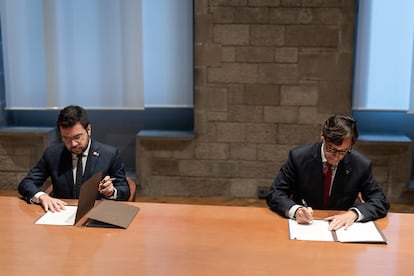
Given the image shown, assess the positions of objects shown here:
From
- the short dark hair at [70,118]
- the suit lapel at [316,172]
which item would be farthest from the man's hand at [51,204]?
the suit lapel at [316,172]

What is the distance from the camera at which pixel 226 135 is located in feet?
15.3

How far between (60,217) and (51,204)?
6.1 inches

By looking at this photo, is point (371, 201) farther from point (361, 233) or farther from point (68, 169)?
point (68, 169)

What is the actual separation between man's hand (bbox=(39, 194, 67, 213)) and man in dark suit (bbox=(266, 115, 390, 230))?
1.05 meters

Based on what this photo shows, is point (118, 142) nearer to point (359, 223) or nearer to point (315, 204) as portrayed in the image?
point (315, 204)

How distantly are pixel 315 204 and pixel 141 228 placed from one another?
0.97 metres

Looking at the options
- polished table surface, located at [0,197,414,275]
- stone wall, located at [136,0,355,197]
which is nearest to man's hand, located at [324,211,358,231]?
polished table surface, located at [0,197,414,275]

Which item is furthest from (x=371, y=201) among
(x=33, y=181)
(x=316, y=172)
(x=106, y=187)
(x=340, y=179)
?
(x=33, y=181)

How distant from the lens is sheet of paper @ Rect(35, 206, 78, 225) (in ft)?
8.14

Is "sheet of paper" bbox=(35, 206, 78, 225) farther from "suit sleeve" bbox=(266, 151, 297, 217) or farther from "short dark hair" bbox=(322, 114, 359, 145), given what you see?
"short dark hair" bbox=(322, 114, 359, 145)

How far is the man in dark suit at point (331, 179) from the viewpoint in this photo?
2.54m

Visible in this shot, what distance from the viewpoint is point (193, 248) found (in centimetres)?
220

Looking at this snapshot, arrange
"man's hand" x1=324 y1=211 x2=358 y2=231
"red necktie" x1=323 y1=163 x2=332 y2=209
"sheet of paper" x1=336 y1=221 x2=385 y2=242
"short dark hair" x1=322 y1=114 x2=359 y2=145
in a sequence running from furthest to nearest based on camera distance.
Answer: "red necktie" x1=323 y1=163 x2=332 y2=209
"short dark hair" x1=322 y1=114 x2=359 y2=145
"man's hand" x1=324 y1=211 x2=358 y2=231
"sheet of paper" x1=336 y1=221 x2=385 y2=242

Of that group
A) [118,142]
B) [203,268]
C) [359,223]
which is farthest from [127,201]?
[118,142]
